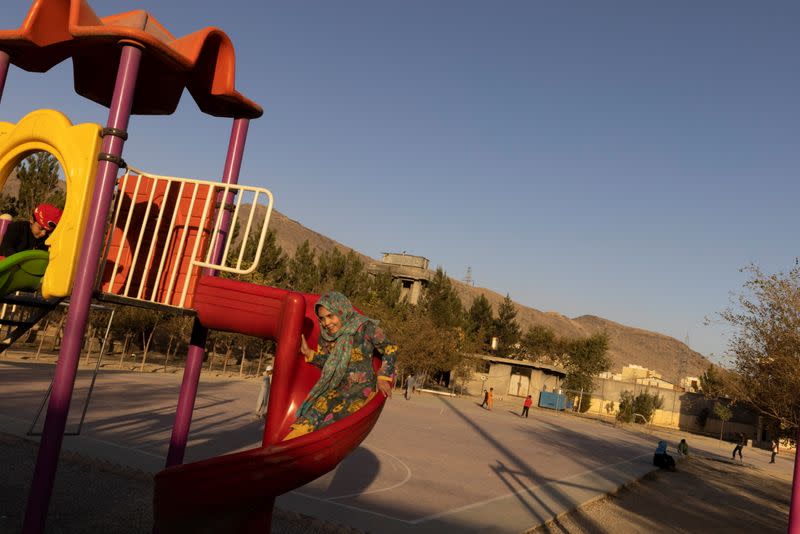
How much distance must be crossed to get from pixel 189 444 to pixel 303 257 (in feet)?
153

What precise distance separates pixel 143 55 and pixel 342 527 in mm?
5748

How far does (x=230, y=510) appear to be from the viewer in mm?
4133

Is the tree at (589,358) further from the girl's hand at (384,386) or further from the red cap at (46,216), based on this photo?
the red cap at (46,216)

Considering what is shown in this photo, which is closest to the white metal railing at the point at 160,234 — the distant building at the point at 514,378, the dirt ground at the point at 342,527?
the dirt ground at the point at 342,527

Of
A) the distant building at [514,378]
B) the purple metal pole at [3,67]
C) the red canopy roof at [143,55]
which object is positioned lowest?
the distant building at [514,378]

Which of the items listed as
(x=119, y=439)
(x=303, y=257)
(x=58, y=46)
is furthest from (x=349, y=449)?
(x=303, y=257)

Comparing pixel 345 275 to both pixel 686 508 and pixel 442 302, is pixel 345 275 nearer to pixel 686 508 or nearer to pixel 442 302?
pixel 442 302

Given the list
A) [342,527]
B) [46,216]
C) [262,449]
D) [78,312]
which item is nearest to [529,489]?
[342,527]

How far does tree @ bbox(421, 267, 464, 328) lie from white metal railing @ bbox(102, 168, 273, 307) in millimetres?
58121

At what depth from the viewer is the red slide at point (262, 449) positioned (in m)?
3.93

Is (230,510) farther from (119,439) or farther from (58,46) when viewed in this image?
(119,439)

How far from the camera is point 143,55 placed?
18.9ft

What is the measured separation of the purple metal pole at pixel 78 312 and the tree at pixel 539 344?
257 feet

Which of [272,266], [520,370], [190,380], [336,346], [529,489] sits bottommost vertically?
[520,370]
